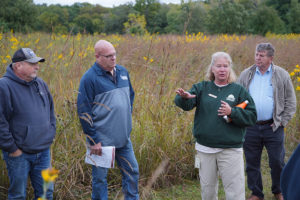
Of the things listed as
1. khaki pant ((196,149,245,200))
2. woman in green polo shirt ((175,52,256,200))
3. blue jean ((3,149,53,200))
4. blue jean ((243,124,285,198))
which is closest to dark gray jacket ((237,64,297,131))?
blue jean ((243,124,285,198))

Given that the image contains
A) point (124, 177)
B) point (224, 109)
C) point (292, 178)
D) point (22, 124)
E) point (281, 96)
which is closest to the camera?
point (292, 178)

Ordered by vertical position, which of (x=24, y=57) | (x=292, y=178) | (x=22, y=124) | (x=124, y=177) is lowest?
(x=124, y=177)

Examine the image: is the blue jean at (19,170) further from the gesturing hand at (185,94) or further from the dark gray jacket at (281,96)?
the dark gray jacket at (281,96)

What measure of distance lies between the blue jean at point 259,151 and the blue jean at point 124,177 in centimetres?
158

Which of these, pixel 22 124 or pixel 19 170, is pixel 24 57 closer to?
pixel 22 124

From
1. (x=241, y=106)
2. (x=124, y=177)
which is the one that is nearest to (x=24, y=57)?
(x=124, y=177)

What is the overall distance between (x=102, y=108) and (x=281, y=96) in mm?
2213

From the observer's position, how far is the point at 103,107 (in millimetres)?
3365

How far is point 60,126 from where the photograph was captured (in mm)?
3783

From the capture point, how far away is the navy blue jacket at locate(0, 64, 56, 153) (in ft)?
9.17

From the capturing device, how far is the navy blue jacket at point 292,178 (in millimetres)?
1122

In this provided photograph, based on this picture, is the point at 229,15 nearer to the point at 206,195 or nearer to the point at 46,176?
the point at 206,195

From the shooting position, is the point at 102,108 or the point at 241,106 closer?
the point at 241,106

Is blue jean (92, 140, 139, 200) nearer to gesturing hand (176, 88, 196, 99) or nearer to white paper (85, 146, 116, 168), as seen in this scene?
white paper (85, 146, 116, 168)
